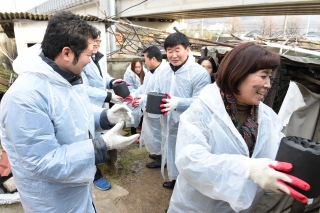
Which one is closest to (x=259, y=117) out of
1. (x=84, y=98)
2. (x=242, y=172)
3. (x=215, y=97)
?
(x=215, y=97)

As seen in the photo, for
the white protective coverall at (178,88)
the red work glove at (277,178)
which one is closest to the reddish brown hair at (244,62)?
the red work glove at (277,178)

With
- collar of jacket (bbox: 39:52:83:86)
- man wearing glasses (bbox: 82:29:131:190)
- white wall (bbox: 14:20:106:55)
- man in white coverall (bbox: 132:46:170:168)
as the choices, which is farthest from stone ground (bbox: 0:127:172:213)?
white wall (bbox: 14:20:106:55)

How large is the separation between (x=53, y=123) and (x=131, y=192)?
2.03 m

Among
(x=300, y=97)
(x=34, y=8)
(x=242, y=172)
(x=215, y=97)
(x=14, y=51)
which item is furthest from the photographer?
(x=34, y=8)

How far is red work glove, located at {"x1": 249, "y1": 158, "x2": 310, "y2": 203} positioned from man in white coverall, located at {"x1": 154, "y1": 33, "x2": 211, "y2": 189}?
1.44 metres

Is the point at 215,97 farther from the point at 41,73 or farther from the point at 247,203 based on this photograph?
the point at 41,73

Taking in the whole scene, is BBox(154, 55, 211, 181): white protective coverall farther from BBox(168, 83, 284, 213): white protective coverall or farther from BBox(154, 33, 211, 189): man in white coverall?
BBox(168, 83, 284, 213): white protective coverall

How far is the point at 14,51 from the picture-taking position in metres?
6.73

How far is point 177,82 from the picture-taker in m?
2.68

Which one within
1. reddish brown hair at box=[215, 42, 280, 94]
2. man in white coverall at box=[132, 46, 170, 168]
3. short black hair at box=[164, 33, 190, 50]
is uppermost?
short black hair at box=[164, 33, 190, 50]

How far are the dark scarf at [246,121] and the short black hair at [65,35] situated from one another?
827 millimetres

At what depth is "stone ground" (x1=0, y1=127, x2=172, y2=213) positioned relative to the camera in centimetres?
261

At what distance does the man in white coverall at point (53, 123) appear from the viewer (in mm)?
1090

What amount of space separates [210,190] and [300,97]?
1.76 m
